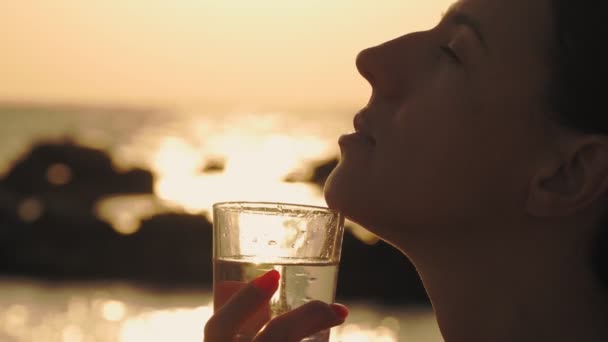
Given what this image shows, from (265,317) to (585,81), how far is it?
2.87 ft

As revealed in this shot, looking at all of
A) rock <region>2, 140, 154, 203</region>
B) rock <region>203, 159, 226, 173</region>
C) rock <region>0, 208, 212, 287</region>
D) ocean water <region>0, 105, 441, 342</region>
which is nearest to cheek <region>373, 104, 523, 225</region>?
ocean water <region>0, 105, 441, 342</region>

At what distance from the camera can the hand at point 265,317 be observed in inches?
76.9

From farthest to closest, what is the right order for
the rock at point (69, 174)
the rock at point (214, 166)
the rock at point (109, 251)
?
the rock at point (69, 174) < the rock at point (109, 251) < the rock at point (214, 166)

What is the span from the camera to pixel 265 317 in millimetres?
2100

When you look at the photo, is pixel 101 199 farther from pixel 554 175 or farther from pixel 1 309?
pixel 554 175

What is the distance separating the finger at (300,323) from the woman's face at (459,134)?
23 centimetres

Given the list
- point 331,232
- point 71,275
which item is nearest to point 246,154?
point 71,275

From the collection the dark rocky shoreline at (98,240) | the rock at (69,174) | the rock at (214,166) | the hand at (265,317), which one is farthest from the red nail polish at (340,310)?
the rock at (69,174)

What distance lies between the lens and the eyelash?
2.08 metres

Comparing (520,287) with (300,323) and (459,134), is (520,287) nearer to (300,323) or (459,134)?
(459,134)

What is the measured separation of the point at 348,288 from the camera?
115ft

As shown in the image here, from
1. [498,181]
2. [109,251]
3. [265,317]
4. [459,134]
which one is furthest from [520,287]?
[109,251]

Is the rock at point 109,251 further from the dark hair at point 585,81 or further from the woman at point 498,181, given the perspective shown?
the dark hair at point 585,81

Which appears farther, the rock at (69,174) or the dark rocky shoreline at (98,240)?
the rock at (69,174)
